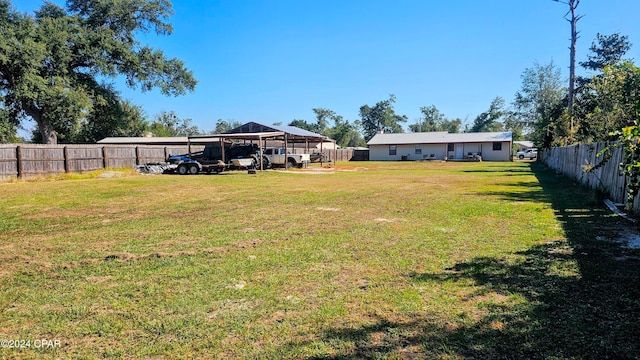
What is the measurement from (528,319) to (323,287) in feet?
5.83

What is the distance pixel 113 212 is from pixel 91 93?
84.0 feet

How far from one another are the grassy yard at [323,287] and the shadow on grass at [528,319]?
14mm

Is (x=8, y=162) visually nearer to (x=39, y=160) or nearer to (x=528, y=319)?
(x=39, y=160)

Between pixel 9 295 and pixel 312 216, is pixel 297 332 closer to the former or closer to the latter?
pixel 9 295

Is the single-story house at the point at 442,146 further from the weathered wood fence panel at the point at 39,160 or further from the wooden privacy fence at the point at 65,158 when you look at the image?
the weathered wood fence panel at the point at 39,160

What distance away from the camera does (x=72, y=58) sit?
89.0 ft

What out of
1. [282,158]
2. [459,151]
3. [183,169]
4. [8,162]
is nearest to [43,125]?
[8,162]

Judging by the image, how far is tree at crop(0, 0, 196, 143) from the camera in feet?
76.6

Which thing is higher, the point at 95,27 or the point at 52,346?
the point at 95,27

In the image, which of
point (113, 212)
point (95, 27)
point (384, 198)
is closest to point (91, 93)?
point (95, 27)

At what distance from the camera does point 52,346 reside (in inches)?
100

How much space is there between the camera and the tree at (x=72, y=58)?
23359 millimetres

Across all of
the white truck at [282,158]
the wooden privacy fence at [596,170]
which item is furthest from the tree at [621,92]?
the white truck at [282,158]

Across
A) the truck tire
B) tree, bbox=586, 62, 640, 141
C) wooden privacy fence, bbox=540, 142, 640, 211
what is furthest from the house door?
the truck tire
